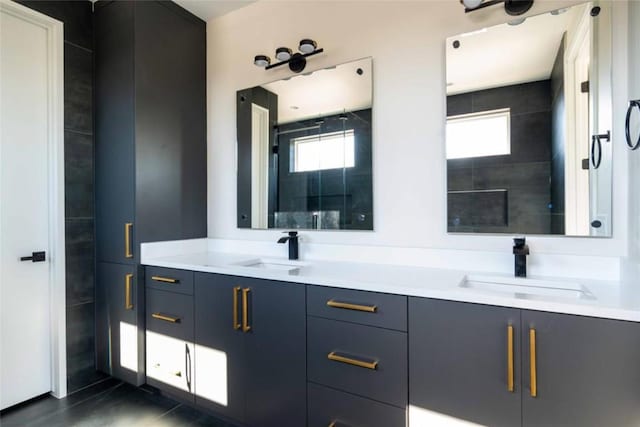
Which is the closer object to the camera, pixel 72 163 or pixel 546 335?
pixel 546 335

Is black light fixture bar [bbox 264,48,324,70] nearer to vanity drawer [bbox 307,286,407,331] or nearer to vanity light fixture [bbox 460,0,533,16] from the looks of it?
vanity light fixture [bbox 460,0,533,16]

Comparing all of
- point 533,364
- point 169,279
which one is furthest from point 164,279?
point 533,364

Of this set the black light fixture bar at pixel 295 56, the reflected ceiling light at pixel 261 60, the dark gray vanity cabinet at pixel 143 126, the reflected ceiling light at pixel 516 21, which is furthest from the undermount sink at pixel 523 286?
the dark gray vanity cabinet at pixel 143 126

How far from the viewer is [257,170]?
2.51 metres

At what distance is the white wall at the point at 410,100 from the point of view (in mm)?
1497

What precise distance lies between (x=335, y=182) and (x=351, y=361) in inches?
44.7

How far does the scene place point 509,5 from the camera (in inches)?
64.8

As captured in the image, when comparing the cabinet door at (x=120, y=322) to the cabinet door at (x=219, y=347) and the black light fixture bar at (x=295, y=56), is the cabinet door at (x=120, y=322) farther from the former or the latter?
the black light fixture bar at (x=295, y=56)

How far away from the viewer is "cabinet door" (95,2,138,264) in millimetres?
2211

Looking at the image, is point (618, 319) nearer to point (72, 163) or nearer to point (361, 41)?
point (361, 41)

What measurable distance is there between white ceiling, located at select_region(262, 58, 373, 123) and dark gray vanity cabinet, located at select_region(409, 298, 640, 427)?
52.6 inches

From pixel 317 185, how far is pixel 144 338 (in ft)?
5.14

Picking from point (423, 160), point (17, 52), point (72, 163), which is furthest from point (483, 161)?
point (17, 52)

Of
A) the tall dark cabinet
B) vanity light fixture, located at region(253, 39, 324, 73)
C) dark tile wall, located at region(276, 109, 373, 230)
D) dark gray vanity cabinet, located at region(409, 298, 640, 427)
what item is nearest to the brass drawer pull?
the tall dark cabinet
